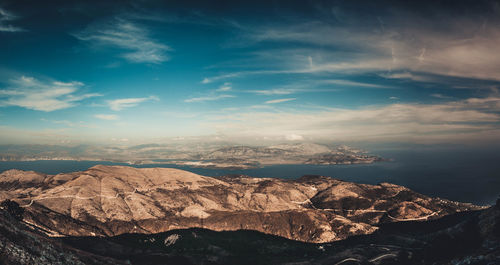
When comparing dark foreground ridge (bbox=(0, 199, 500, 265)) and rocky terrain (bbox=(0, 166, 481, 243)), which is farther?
rocky terrain (bbox=(0, 166, 481, 243))

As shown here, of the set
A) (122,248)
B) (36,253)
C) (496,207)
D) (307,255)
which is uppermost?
(36,253)

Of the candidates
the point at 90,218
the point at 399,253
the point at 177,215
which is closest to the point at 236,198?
the point at 177,215

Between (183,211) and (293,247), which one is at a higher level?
(183,211)

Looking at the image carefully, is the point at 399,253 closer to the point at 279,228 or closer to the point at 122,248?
the point at 279,228

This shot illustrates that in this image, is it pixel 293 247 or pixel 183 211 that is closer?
pixel 293 247

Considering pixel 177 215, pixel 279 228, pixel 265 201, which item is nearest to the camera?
pixel 279 228

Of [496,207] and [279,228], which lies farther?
[279,228]

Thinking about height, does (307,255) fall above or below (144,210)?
below

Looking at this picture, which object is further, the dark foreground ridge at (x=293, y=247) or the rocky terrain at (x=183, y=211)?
the rocky terrain at (x=183, y=211)
